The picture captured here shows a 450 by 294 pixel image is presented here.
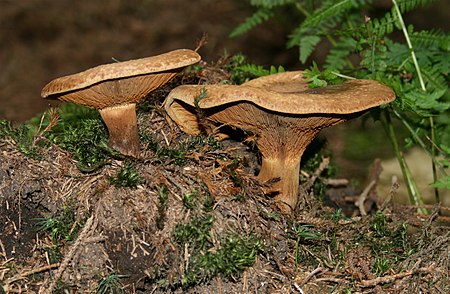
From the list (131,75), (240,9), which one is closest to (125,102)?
(131,75)

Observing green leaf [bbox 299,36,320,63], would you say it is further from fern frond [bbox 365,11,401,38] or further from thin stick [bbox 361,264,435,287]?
thin stick [bbox 361,264,435,287]

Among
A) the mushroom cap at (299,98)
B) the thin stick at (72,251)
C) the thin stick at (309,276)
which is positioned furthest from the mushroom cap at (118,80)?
the thin stick at (309,276)

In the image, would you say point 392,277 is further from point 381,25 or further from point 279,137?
point 381,25

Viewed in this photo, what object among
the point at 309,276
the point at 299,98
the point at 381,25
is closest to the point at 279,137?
the point at 299,98

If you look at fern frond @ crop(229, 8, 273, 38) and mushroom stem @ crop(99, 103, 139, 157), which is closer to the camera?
mushroom stem @ crop(99, 103, 139, 157)

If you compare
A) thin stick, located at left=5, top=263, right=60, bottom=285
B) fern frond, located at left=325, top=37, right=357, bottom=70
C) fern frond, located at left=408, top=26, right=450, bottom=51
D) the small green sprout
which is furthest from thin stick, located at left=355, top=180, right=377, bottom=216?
thin stick, located at left=5, top=263, right=60, bottom=285
